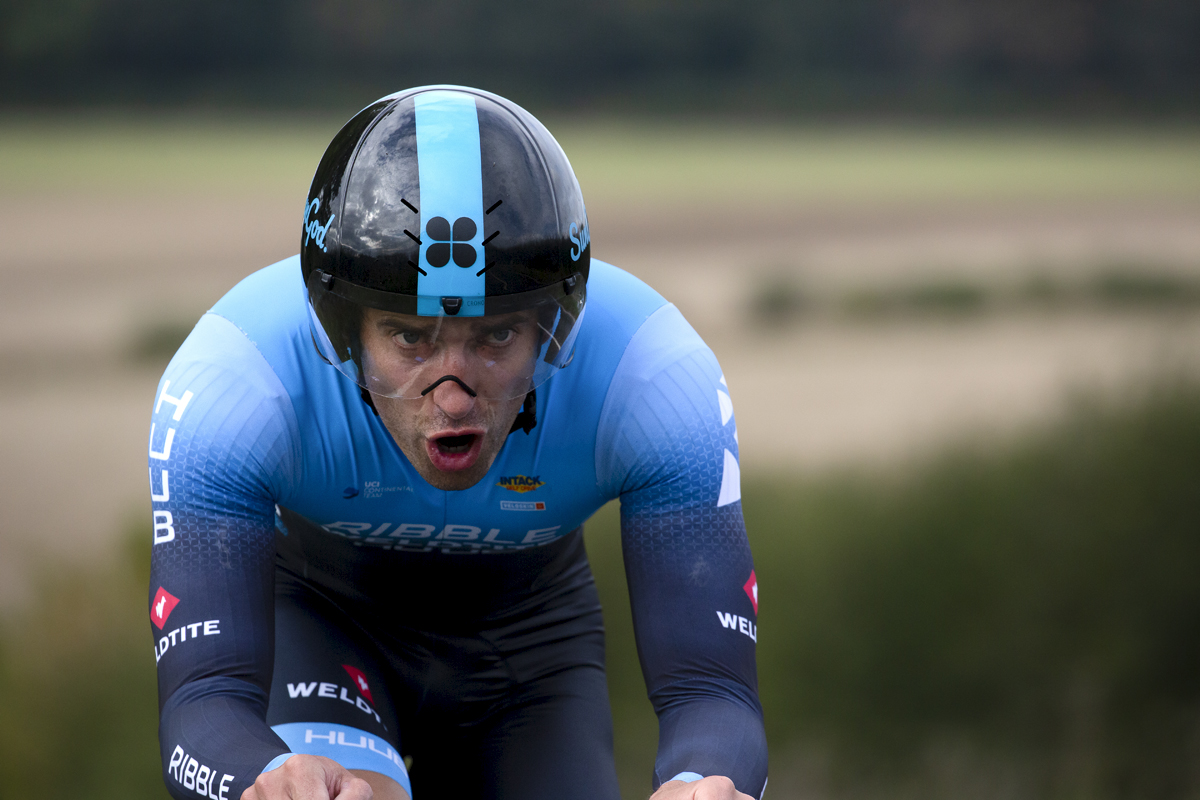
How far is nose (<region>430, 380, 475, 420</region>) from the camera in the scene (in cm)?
188

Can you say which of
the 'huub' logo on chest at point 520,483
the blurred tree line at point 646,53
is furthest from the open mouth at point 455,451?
the blurred tree line at point 646,53

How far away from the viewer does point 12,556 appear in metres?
5.55

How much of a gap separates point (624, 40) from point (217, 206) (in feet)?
26.5

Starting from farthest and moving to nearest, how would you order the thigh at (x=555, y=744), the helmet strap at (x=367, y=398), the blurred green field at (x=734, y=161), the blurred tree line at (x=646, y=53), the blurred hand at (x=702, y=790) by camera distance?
the blurred green field at (x=734, y=161) → the blurred tree line at (x=646, y=53) → the thigh at (x=555, y=744) → the helmet strap at (x=367, y=398) → the blurred hand at (x=702, y=790)

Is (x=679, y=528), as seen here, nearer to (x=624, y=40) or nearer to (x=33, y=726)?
(x=33, y=726)

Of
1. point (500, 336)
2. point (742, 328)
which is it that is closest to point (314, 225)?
point (500, 336)

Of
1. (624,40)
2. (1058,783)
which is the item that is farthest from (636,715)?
(624,40)

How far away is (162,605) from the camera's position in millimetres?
1979

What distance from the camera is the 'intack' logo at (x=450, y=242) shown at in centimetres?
186

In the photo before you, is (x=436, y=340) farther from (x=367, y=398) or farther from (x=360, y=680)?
(x=360, y=680)

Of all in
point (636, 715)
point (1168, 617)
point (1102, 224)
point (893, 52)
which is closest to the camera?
point (636, 715)

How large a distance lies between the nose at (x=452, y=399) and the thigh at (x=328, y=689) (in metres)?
0.74

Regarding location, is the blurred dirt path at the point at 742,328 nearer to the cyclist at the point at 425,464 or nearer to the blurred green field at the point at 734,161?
the blurred green field at the point at 734,161

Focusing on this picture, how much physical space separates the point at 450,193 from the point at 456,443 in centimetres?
45
